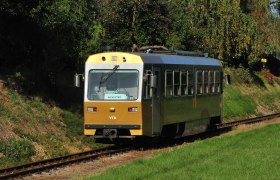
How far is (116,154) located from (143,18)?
45.9 feet

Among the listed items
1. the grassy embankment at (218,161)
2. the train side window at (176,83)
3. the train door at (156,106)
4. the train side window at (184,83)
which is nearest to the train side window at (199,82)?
the train side window at (184,83)

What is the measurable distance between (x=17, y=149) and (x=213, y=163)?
600 cm

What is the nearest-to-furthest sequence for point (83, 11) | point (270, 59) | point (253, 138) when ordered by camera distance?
point (253, 138)
point (83, 11)
point (270, 59)

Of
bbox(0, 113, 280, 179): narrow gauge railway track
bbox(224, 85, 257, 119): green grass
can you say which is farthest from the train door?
bbox(224, 85, 257, 119): green grass

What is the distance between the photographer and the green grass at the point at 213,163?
40.6 feet

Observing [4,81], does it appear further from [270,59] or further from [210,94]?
[270,59]

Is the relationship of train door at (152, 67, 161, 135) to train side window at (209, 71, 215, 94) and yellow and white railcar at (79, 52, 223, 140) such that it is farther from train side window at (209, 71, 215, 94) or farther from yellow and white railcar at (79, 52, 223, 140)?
train side window at (209, 71, 215, 94)

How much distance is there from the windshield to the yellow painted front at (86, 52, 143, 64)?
310mm

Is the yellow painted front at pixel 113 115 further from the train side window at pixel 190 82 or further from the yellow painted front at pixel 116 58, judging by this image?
the train side window at pixel 190 82

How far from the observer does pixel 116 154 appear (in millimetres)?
18594

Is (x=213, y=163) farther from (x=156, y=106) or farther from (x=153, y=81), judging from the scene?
(x=156, y=106)

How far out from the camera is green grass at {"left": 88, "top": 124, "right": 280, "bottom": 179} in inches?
488

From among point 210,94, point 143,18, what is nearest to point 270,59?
point 143,18

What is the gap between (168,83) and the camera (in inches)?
792
